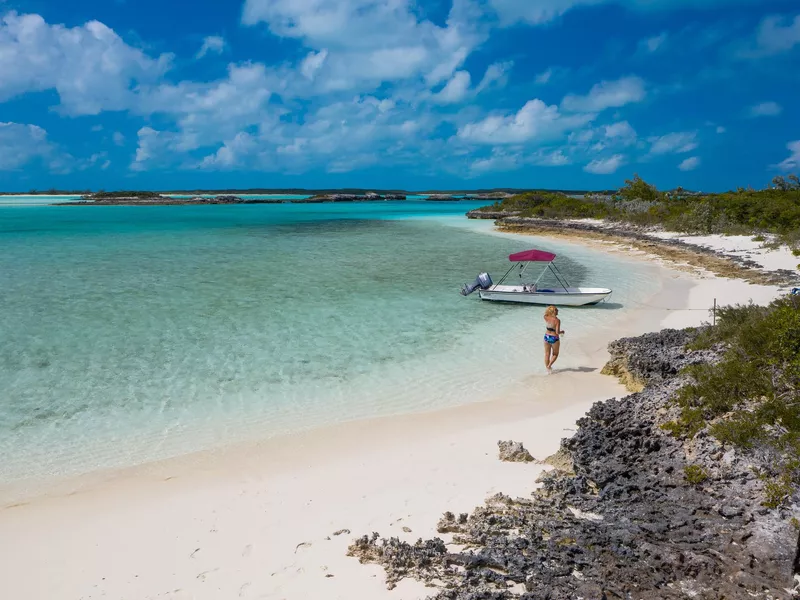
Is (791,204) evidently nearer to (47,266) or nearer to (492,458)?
(492,458)

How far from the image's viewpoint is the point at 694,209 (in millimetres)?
40531

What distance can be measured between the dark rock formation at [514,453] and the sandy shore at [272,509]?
15 cm

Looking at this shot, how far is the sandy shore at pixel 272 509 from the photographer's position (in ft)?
15.8

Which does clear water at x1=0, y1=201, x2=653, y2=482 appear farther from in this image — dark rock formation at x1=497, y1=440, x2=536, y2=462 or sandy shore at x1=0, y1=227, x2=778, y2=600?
dark rock formation at x1=497, y1=440, x2=536, y2=462

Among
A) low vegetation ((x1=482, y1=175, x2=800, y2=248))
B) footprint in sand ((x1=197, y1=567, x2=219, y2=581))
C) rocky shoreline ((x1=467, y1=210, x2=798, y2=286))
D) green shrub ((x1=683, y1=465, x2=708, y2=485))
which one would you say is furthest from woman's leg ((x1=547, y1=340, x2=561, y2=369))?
low vegetation ((x1=482, y1=175, x2=800, y2=248))

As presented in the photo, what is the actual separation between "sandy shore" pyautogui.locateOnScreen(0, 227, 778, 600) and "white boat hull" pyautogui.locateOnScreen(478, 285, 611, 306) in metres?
8.63

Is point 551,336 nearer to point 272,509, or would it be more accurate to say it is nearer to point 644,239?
point 272,509

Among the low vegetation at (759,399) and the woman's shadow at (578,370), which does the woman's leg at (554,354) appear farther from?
the low vegetation at (759,399)

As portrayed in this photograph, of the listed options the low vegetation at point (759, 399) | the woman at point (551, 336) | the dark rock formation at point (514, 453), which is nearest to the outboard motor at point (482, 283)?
the woman at point (551, 336)

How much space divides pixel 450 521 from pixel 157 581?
2814 mm

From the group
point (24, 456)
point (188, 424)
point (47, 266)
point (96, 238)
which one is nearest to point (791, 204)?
point (188, 424)

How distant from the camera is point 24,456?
7.81m

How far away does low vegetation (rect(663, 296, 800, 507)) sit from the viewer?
5125 millimetres

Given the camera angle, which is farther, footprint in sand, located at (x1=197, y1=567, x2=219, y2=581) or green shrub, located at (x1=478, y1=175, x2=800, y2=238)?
green shrub, located at (x1=478, y1=175, x2=800, y2=238)
